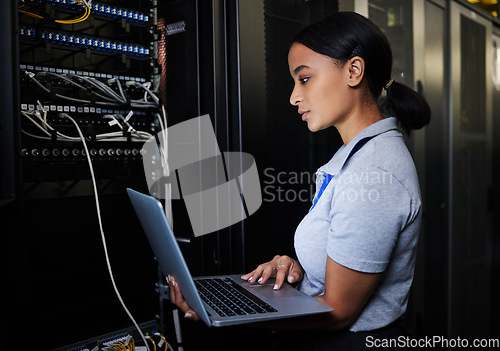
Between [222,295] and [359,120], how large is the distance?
55 cm

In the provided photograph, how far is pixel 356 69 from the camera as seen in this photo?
1.11 m

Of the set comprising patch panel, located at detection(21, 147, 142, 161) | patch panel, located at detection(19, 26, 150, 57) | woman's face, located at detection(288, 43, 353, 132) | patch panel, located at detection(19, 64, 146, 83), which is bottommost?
patch panel, located at detection(21, 147, 142, 161)

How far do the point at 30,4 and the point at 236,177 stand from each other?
2.49 ft

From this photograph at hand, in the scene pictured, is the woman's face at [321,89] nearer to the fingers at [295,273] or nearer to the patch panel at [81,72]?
the fingers at [295,273]

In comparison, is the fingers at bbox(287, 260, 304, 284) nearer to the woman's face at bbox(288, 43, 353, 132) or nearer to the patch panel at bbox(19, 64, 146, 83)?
the woman's face at bbox(288, 43, 353, 132)

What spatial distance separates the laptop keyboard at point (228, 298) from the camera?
0.96m

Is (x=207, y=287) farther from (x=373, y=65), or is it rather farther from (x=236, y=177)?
(x=373, y=65)

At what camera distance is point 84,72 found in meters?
1.44

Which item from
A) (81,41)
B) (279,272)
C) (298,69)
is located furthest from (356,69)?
(81,41)

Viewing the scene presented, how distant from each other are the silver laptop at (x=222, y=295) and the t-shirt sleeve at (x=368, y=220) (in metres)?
0.13

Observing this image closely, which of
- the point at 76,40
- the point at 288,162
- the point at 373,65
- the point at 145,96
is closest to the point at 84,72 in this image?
the point at 76,40

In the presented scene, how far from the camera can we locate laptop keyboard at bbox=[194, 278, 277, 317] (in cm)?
96
